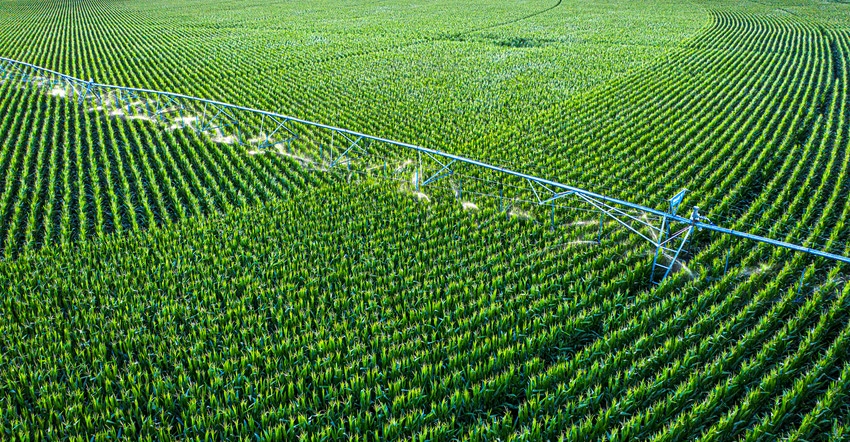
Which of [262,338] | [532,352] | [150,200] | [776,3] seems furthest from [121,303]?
[776,3]

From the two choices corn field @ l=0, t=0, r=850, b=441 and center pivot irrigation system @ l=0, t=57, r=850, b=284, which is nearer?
corn field @ l=0, t=0, r=850, b=441

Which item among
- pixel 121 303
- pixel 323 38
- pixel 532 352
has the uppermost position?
pixel 323 38

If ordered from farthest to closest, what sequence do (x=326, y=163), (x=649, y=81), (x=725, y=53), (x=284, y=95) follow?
(x=725, y=53) < (x=649, y=81) < (x=284, y=95) < (x=326, y=163)

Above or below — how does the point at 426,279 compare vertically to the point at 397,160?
below

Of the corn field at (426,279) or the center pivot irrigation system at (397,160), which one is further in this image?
the center pivot irrigation system at (397,160)

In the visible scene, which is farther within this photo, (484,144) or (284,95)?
(284,95)

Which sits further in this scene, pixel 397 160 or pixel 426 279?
pixel 397 160

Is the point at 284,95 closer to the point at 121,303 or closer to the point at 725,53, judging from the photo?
the point at 121,303

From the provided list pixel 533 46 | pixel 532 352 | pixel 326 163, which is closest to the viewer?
pixel 532 352
